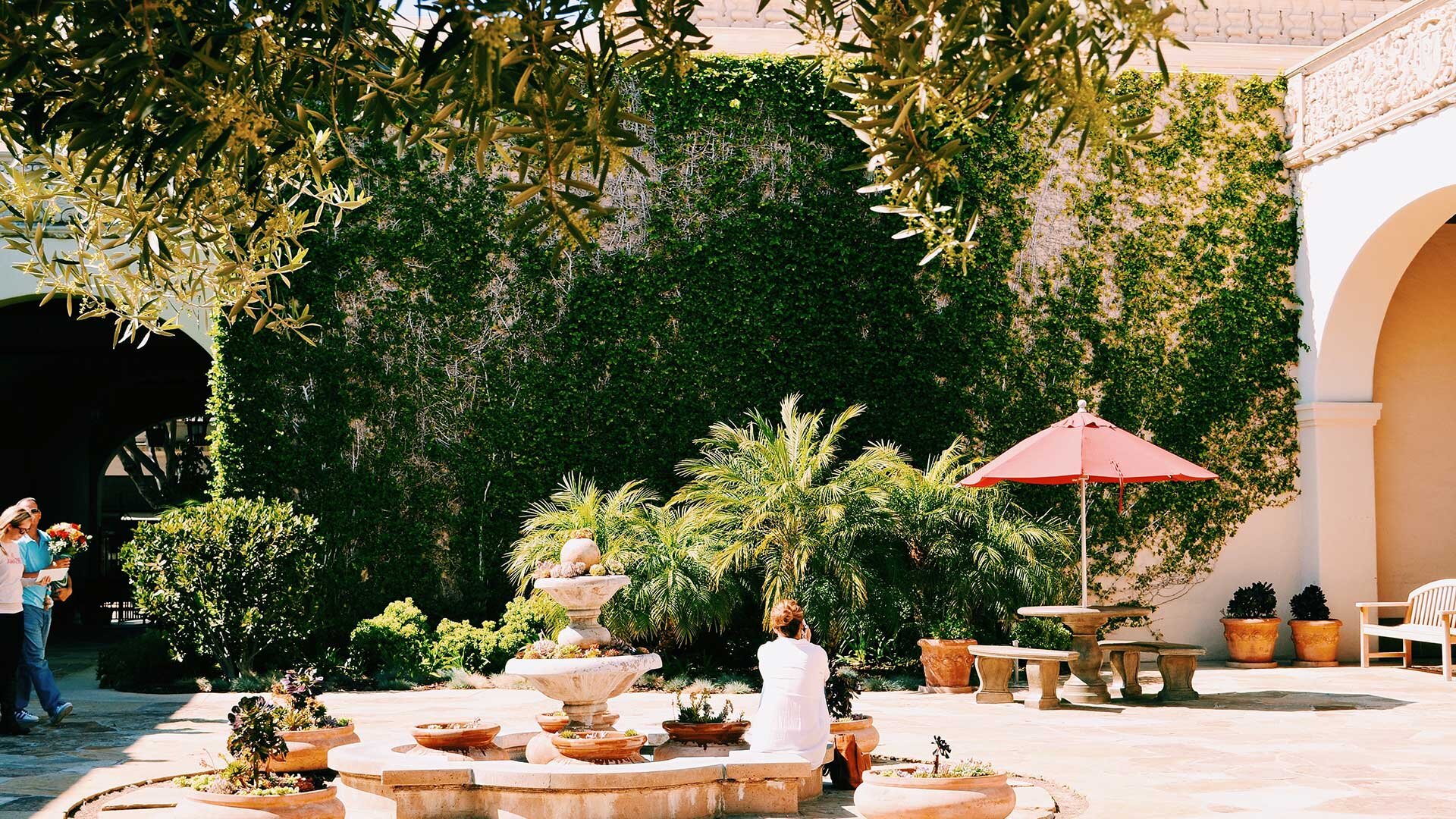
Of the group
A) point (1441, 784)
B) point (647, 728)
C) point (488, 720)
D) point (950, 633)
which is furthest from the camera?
point (950, 633)

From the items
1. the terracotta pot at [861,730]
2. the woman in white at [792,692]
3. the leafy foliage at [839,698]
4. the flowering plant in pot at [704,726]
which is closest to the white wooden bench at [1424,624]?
the terracotta pot at [861,730]

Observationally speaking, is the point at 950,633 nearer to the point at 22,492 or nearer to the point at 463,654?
the point at 463,654

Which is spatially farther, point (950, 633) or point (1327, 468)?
point (1327, 468)

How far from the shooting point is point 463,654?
13.1 meters

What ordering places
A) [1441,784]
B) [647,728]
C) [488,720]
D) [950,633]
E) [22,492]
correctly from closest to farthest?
[1441,784], [647,728], [488,720], [950,633], [22,492]

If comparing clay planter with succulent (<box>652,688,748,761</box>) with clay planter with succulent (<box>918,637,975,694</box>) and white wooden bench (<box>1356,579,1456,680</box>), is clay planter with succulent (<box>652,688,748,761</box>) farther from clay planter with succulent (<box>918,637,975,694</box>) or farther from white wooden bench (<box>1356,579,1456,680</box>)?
white wooden bench (<box>1356,579,1456,680</box>)

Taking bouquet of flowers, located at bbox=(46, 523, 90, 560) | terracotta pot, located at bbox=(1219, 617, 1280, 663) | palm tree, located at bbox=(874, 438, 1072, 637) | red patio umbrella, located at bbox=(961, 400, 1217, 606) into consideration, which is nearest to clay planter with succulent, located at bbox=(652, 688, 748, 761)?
red patio umbrella, located at bbox=(961, 400, 1217, 606)

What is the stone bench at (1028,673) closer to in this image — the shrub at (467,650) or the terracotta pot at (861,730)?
the terracotta pot at (861,730)

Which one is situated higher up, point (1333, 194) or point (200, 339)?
point (1333, 194)

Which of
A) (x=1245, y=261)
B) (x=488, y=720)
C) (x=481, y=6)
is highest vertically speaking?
(x=1245, y=261)

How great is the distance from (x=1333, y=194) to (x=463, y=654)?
9.91 m

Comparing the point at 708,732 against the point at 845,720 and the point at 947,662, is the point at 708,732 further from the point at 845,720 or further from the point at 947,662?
the point at 947,662

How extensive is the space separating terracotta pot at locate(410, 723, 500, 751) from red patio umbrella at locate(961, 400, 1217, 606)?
189 inches

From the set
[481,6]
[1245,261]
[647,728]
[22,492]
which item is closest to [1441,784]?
[647,728]
